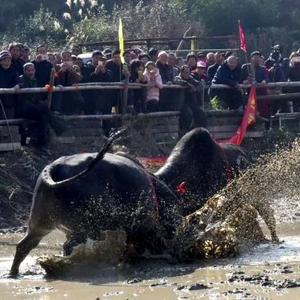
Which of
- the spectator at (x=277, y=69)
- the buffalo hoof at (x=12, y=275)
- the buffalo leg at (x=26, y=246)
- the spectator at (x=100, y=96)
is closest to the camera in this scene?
the buffalo hoof at (x=12, y=275)

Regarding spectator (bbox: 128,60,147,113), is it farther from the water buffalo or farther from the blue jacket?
the water buffalo

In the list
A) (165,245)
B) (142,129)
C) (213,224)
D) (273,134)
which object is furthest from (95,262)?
(273,134)

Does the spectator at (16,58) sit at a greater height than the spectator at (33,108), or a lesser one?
greater

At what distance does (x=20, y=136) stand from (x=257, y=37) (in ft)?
61.5

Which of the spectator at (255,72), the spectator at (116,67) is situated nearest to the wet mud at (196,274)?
the spectator at (116,67)

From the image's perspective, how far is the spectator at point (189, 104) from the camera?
16.2m

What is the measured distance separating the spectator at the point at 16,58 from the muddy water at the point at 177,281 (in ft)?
17.2

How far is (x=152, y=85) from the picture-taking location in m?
15.6

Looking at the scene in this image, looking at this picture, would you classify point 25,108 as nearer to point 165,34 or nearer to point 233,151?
point 233,151

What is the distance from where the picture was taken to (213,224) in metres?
9.68

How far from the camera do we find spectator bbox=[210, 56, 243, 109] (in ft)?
55.8

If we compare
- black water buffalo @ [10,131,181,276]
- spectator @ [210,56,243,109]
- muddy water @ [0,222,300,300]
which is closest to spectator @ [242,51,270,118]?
spectator @ [210,56,243,109]

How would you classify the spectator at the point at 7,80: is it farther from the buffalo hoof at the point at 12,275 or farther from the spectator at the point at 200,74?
the buffalo hoof at the point at 12,275

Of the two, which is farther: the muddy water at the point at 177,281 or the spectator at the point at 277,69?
the spectator at the point at 277,69
